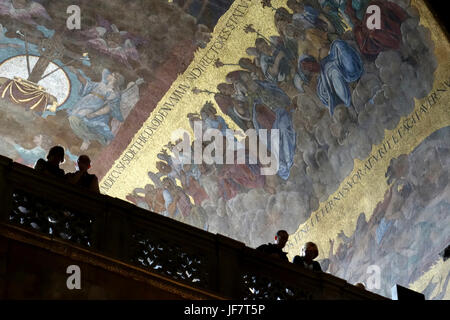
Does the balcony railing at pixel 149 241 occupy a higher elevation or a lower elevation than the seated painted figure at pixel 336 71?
lower

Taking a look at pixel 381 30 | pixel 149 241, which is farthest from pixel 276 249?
pixel 381 30

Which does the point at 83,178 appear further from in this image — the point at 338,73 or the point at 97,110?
the point at 97,110

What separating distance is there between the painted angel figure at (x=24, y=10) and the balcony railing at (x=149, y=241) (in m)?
7.56

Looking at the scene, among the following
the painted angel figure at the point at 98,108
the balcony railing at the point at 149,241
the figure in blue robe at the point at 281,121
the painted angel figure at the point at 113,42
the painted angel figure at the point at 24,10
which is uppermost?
the painted angel figure at the point at 24,10

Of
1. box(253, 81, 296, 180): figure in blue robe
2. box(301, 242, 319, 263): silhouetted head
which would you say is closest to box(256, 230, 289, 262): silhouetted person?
box(301, 242, 319, 263): silhouetted head

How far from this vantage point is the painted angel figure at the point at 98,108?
53.3ft

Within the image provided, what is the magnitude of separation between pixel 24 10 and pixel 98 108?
91.6 inches

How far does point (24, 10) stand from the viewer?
15.3m

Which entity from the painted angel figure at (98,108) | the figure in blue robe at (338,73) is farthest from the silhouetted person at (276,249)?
the painted angel figure at (98,108)

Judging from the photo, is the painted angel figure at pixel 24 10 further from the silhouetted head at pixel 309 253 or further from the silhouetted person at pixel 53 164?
the silhouetted head at pixel 309 253

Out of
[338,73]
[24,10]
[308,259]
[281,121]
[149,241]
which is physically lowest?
Answer: [149,241]

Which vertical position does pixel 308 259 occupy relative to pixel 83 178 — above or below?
below

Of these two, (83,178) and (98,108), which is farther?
(98,108)
